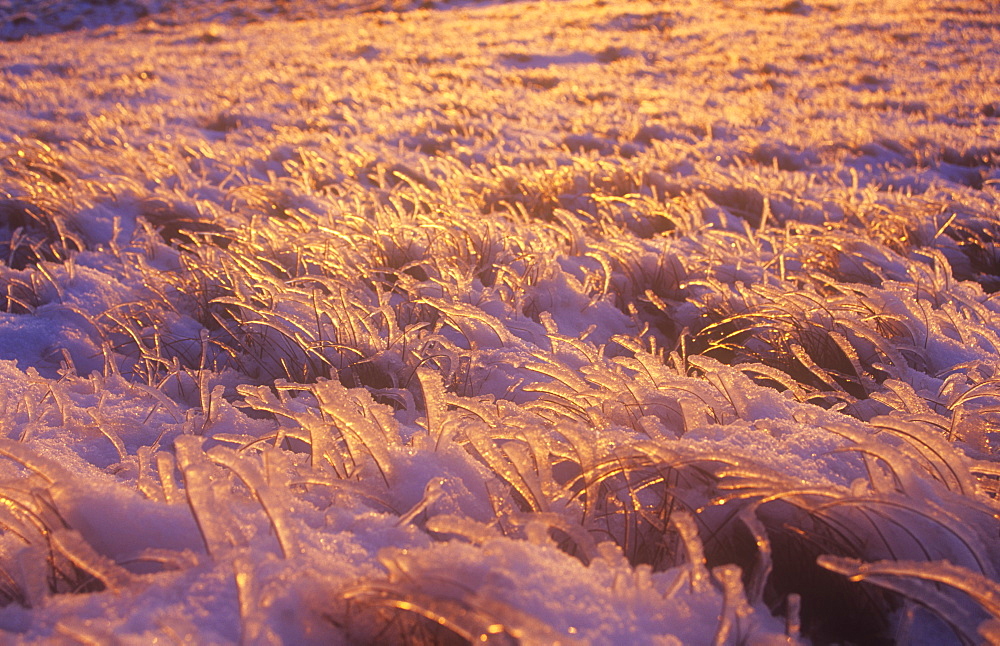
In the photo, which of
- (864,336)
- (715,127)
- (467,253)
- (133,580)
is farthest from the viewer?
(715,127)

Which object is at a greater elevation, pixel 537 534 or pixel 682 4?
pixel 682 4

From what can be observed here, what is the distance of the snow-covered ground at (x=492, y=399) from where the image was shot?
3.31 feet

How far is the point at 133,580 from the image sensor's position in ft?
3.29

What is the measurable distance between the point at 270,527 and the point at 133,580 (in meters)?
0.23

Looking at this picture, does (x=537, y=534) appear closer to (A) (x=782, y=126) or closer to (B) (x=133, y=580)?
(B) (x=133, y=580)

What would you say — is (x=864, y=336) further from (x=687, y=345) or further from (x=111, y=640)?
(x=111, y=640)

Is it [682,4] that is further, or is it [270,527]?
[682,4]

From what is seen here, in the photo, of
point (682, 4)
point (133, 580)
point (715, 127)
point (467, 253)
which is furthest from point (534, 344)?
point (682, 4)

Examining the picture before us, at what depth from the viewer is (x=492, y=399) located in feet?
6.09

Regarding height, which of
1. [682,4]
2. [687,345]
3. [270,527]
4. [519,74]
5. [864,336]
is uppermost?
[682,4]

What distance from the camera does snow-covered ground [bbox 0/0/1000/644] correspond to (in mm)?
1010

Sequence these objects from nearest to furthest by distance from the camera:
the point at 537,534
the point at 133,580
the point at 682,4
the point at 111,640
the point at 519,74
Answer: the point at 111,640 → the point at 133,580 → the point at 537,534 → the point at 519,74 → the point at 682,4

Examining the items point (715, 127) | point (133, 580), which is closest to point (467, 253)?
point (133, 580)

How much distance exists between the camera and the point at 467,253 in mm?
3246
